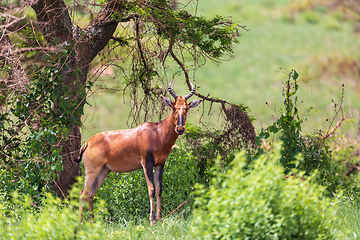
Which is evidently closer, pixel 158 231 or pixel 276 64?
pixel 158 231

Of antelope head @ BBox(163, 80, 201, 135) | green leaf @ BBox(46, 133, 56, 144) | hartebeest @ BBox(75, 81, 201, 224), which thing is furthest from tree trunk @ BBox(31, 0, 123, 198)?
antelope head @ BBox(163, 80, 201, 135)

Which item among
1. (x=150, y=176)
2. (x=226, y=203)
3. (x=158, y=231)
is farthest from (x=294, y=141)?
(x=226, y=203)

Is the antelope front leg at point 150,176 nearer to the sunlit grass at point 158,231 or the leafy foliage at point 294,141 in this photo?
the sunlit grass at point 158,231

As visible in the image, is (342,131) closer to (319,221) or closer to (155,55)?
(155,55)

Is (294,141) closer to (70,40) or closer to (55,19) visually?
(70,40)

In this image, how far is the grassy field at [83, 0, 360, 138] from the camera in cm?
2624

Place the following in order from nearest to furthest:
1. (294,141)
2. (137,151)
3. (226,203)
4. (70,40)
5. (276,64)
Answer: (226,203) < (137,151) < (70,40) < (294,141) < (276,64)

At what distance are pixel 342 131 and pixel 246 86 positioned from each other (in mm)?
20515

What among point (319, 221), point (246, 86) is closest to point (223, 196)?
point (319, 221)

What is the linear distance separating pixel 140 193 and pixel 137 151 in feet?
4.26

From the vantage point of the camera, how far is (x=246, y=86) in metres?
31.5

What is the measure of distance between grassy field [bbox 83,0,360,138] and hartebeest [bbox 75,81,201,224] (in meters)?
15.8

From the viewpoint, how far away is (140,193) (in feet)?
26.1

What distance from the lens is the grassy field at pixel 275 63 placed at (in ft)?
86.1
